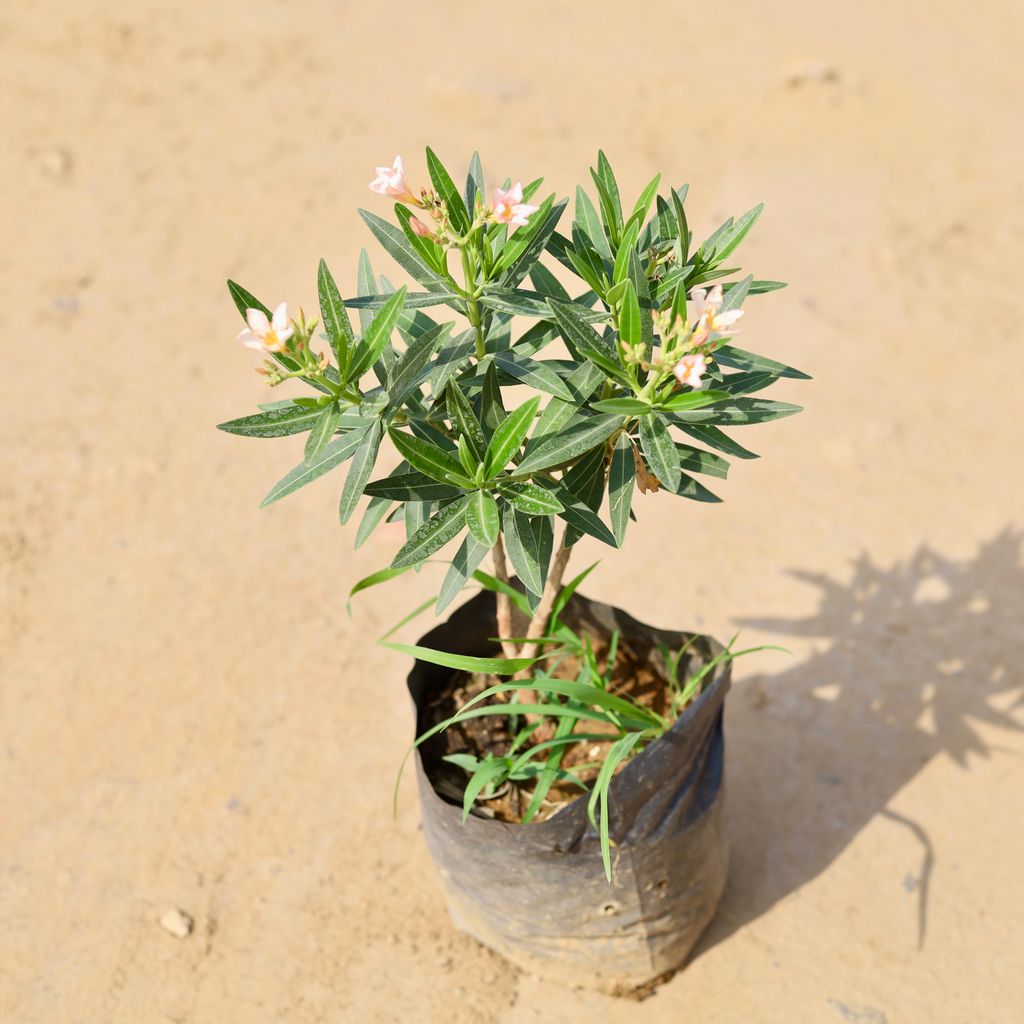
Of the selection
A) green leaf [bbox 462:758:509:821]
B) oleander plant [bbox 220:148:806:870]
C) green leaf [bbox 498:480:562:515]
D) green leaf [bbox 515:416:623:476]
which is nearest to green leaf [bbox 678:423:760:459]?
oleander plant [bbox 220:148:806:870]

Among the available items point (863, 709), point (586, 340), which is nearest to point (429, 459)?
point (586, 340)

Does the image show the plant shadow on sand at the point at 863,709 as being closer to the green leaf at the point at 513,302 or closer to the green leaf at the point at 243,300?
the green leaf at the point at 513,302

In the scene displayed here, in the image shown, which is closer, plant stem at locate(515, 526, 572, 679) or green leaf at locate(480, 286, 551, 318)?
green leaf at locate(480, 286, 551, 318)

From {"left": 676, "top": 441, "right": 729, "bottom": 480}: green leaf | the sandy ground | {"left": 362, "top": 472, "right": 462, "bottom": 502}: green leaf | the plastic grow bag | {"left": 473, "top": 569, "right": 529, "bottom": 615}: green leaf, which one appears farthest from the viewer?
the sandy ground

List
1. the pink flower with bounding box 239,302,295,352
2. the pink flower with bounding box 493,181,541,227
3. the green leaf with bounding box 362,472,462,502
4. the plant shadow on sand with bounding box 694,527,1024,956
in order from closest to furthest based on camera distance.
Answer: the pink flower with bounding box 239,302,295,352 → the pink flower with bounding box 493,181,541,227 → the green leaf with bounding box 362,472,462,502 → the plant shadow on sand with bounding box 694,527,1024,956

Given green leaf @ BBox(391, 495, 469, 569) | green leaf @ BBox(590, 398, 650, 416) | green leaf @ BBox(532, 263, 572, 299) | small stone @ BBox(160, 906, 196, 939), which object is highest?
green leaf @ BBox(532, 263, 572, 299)

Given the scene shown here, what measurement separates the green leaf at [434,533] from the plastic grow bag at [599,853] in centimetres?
59

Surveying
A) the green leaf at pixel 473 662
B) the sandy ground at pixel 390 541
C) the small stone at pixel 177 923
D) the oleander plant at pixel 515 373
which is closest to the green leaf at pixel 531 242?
the oleander plant at pixel 515 373

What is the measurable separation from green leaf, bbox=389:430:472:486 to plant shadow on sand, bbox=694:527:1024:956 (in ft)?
4.68

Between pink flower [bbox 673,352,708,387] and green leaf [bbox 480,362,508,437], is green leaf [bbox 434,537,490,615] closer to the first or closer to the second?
green leaf [bbox 480,362,508,437]

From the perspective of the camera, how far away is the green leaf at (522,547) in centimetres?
161

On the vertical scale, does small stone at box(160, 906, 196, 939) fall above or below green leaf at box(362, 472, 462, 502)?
below

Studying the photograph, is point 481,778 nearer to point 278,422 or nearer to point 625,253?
point 278,422

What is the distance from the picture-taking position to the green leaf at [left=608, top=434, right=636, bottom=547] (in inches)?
62.7
